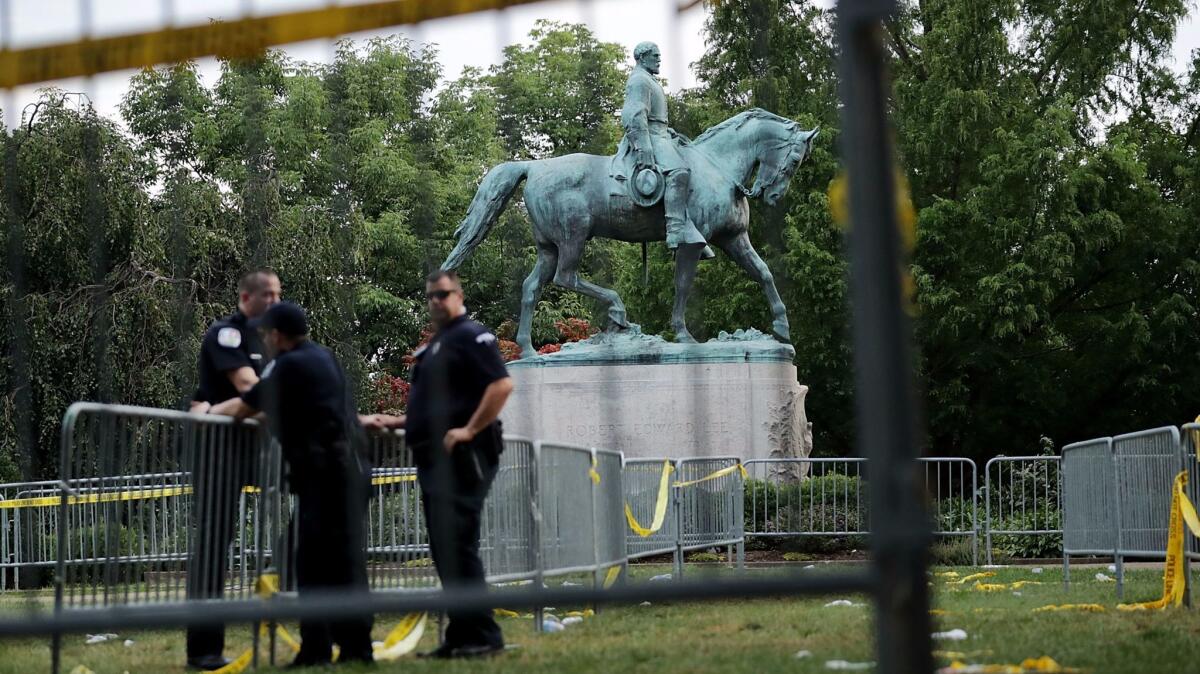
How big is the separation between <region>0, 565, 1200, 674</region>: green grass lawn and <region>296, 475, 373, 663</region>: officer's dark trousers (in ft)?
0.65

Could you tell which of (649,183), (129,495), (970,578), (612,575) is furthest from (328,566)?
(649,183)

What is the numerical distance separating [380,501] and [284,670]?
8.83 feet

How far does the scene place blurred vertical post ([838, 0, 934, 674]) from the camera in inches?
115

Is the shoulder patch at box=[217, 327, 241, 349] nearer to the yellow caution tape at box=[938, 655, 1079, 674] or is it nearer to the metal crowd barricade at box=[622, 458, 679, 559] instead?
the yellow caution tape at box=[938, 655, 1079, 674]

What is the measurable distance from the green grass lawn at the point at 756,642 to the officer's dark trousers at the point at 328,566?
0.20m

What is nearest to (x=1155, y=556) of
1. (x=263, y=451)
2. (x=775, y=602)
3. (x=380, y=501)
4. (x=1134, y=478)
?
(x=1134, y=478)

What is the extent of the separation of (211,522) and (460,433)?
1.14m

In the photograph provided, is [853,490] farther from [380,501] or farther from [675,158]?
[380,501]

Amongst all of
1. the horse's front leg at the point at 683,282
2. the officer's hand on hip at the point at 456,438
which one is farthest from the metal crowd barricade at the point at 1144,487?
the horse's front leg at the point at 683,282

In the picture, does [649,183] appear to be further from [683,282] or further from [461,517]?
[461,517]

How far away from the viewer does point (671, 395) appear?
61.5 feet

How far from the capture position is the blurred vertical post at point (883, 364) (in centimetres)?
293

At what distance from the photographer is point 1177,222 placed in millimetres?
30281

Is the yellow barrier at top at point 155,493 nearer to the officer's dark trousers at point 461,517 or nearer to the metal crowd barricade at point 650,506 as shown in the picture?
the officer's dark trousers at point 461,517
